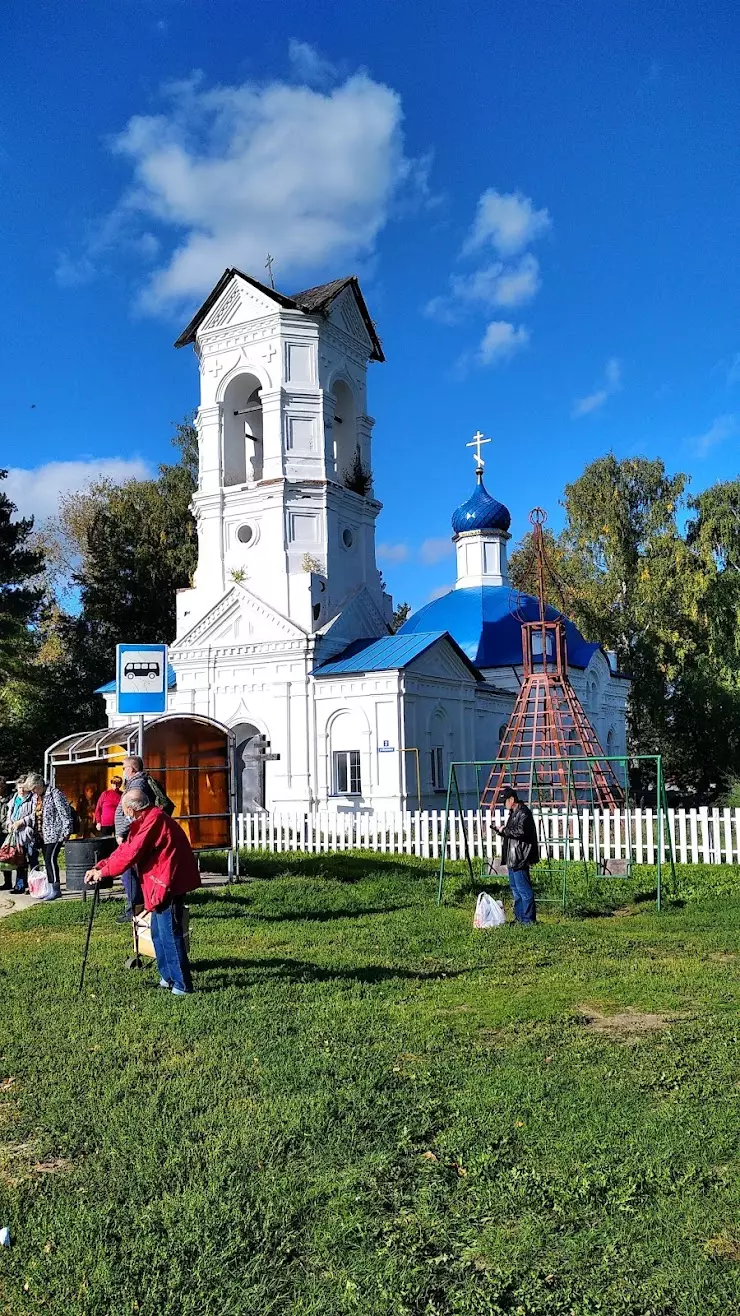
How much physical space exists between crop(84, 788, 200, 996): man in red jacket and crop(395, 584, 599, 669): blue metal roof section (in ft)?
80.1

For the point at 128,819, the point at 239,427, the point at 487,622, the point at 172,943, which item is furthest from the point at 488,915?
the point at 487,622

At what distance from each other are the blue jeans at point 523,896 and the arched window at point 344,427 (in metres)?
18.9

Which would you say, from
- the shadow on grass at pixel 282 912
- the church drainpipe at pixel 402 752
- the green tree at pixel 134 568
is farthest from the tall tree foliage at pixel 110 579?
the shadow on grass at pixel 282 912

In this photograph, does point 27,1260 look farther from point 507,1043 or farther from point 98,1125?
point 507,1043

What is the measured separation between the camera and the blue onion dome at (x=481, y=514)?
122 feet

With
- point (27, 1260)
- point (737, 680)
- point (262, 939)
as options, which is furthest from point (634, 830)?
point (737, 680)

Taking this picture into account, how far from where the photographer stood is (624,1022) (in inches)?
284

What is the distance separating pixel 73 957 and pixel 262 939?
76.7 inches

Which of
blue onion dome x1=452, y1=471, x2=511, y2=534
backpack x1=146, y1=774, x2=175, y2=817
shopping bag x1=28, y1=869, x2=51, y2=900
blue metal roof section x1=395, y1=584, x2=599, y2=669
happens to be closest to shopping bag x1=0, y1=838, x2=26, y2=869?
shopping bag x1=28, y1=869, x2=51, y2=900

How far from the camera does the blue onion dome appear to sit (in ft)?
122

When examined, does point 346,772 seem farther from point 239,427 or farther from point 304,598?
point 239,427

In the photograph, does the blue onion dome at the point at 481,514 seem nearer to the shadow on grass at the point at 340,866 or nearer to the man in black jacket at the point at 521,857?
the shadow on grass at the point at 340,866

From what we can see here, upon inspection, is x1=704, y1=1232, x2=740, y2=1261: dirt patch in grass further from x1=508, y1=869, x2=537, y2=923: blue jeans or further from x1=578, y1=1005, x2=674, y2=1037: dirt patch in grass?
x1=508, y1=869, x2=537, y2=923: blue jeans

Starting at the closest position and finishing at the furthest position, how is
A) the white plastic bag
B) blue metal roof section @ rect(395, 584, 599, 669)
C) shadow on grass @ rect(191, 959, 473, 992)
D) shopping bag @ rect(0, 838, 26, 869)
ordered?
shadow on grass @ rect(191, 959, 473, 992) < the white plastic bag < shopping bag @ rect(0, 838, 26, 869) < blue metal roof section @ rect(395, 584, 599, 669)
